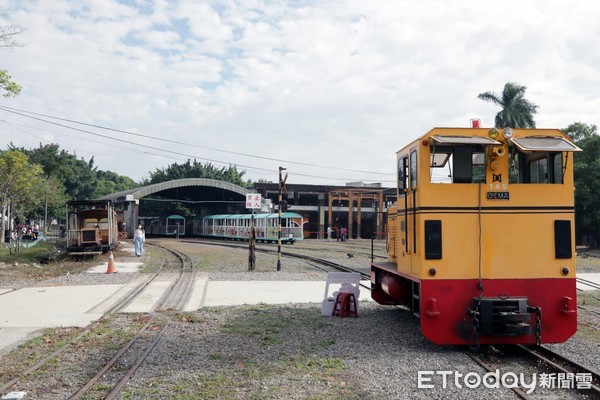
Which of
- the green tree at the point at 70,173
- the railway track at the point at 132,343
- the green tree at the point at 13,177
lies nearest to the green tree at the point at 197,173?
the green tree at the point at 70,173

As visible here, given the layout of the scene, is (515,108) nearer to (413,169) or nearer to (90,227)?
(90,227)

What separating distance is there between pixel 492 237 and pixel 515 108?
146 ft

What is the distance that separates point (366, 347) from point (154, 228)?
58888mm

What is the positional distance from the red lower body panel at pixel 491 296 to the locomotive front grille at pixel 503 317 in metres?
0.15

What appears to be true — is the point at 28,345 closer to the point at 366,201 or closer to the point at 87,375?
the point at 87,375

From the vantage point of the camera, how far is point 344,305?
34.3 ft

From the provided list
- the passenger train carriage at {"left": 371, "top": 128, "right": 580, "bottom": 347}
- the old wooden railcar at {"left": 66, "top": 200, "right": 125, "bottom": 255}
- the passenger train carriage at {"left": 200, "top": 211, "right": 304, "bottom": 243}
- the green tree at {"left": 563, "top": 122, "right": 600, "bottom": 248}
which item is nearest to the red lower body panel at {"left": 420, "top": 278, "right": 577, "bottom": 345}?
the passenger train carriage at {"left": 371, "top": 128, "right": 580, "bottom": 347}

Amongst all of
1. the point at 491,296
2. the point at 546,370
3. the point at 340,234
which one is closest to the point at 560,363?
the point at 546,370

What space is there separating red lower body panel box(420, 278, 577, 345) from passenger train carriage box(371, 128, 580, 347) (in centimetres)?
1

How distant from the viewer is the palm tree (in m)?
47.8

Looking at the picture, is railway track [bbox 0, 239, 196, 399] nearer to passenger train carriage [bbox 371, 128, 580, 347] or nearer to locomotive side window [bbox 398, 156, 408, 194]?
passenger train carriage [bbox 371, 128, 580, 347]

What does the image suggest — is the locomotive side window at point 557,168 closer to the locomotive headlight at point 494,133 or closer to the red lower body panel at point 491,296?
the locomotive headlight at point 494,133

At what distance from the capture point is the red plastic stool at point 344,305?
34.1 feet

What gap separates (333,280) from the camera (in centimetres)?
1081
